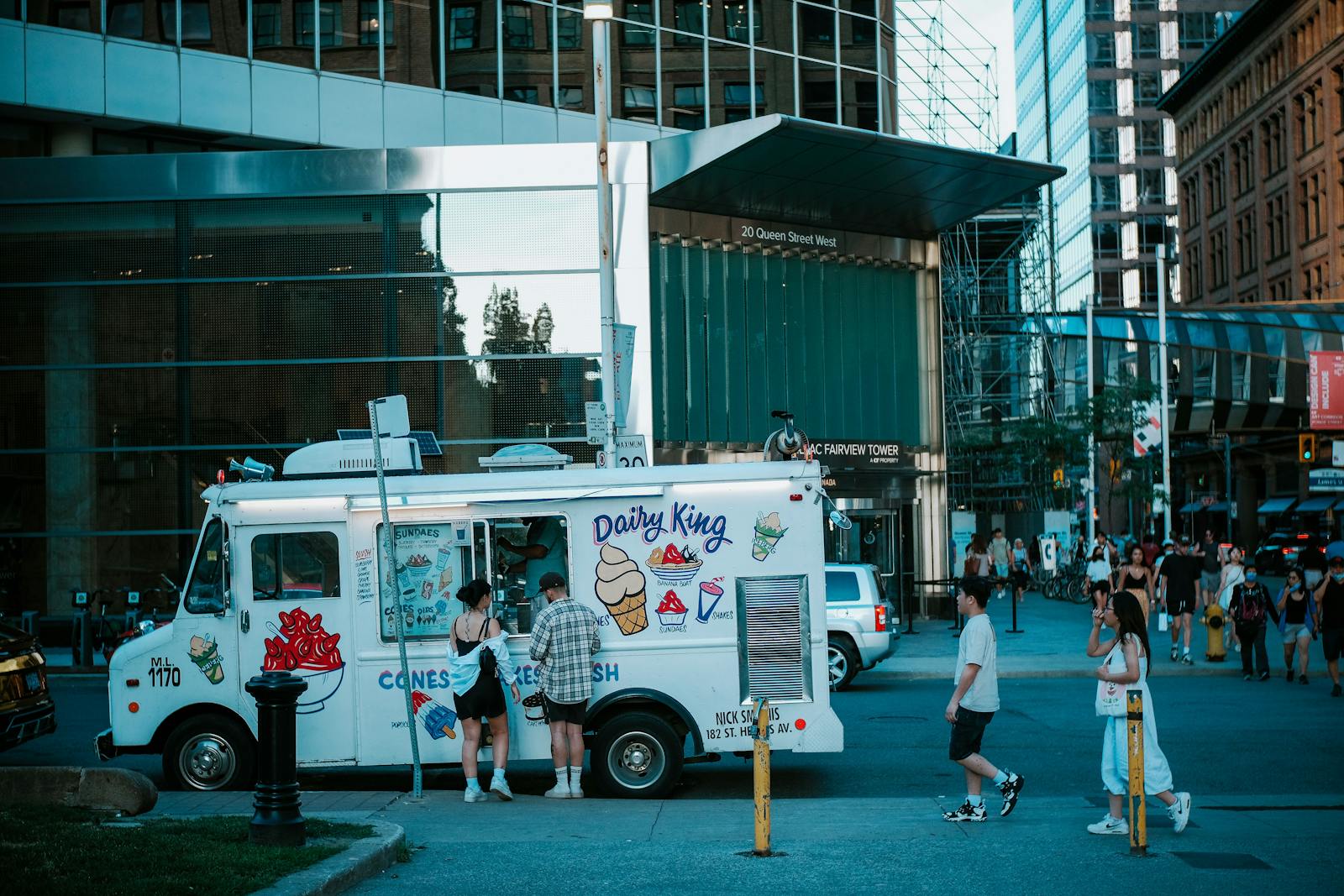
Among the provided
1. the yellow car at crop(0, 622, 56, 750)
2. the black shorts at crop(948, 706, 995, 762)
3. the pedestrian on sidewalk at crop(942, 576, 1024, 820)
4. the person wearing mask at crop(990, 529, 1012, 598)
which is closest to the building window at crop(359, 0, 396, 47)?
the yellow car at crop(0, 622, 56, 750)

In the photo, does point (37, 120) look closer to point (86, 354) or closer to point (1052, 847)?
point (86, 354)

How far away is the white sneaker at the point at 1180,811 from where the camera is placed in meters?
10.2

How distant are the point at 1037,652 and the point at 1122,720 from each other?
14677mm

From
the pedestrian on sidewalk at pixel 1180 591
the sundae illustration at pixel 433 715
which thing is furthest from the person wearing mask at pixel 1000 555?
the sundae illustration at pixel 433 715

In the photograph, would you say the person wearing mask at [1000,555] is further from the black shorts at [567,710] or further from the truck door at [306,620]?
the truck door at [306,620]

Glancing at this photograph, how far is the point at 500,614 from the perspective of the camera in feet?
40.4

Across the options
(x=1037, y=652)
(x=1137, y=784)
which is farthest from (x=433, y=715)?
(x=1037, y=652)

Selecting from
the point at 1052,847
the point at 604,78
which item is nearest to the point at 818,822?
the point at 1052,847

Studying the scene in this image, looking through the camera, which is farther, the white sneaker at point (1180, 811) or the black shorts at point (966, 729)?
the black shorts at point (966, 729)

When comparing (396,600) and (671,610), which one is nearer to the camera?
(396,600)

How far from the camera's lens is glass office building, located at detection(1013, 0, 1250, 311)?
4345 inches

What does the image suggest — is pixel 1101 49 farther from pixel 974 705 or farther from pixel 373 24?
pixel 974 705

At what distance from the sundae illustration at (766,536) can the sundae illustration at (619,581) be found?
3.06 ft

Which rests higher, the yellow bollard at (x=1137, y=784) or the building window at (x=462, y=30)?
the building window at (x=462, y=30)
